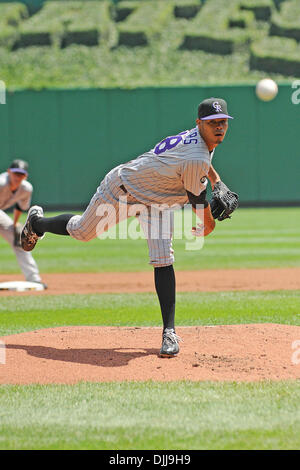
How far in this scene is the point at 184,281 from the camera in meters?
9.80

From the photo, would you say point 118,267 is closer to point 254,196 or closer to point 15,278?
point 15,278

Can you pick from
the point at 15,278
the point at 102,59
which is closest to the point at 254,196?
the point at 102,59

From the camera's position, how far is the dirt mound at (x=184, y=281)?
29.9 feet

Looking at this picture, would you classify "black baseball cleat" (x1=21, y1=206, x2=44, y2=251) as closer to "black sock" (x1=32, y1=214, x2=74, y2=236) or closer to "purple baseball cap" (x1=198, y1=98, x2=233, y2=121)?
"black sock" (x1=32, y1=214, x2=74, y2=236)

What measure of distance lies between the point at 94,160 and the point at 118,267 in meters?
12.0

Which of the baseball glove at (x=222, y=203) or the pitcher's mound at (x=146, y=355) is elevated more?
the baseball glove at (x=222, y=203)

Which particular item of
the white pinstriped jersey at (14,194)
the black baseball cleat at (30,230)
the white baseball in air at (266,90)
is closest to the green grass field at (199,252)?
the white pinstriped jersey at (14,194)

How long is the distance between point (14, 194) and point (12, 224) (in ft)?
1.35

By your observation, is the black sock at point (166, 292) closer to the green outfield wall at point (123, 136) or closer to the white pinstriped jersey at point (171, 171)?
→ the white pinstriped jersey at point (171, 171)

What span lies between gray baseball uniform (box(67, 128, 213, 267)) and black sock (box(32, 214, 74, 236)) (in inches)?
10.7

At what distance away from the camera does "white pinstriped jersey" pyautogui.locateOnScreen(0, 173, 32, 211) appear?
30.9 ft

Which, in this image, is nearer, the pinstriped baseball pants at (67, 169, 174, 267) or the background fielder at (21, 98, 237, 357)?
the background fielder at (21, 98, 237, 357)

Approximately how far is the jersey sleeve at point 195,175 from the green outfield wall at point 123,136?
18.1 meters

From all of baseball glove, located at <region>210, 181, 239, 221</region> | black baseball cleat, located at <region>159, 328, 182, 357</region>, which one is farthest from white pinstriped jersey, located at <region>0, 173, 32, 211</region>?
black baseball cleat, located at <region>159, 328, 182, 357</region>
